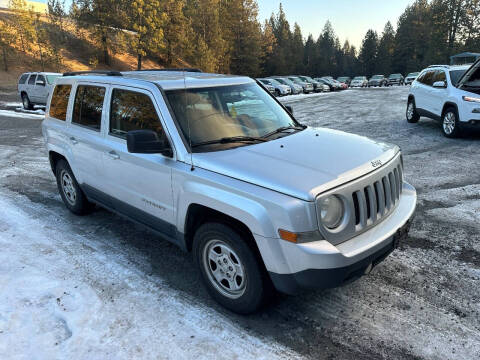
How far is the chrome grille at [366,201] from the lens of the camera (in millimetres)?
2754

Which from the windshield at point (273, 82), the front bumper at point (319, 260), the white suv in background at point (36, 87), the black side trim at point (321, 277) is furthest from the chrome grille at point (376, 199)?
the windshield at point (273, 82)

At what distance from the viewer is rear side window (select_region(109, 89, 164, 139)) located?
3.69m

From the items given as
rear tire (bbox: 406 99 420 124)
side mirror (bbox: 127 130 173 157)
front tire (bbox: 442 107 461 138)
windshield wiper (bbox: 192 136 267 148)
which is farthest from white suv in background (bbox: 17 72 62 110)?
windshield wiper (bbox: 192 136 267 148)

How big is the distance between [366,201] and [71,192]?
423 centimetres

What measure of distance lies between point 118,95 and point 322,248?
2797 mm

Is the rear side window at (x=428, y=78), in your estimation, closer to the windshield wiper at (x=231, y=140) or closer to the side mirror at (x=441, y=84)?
the side mirror at (x=441, y=84)

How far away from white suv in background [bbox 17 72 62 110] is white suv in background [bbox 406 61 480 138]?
1608 centimetres

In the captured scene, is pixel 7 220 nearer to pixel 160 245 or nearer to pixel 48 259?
pixel 48 259

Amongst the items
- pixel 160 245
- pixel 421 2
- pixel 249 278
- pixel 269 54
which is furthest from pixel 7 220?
pixel 421 2

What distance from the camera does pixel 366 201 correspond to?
2.97 meters

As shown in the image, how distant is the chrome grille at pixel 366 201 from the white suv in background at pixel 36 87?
18.7 metres

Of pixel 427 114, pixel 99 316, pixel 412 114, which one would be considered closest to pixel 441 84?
pixel 427 114

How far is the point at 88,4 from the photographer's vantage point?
4241 cm

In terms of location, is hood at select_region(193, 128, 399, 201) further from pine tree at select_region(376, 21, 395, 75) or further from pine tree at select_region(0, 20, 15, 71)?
pine tree at select_region(376, 21, 395, 75)
